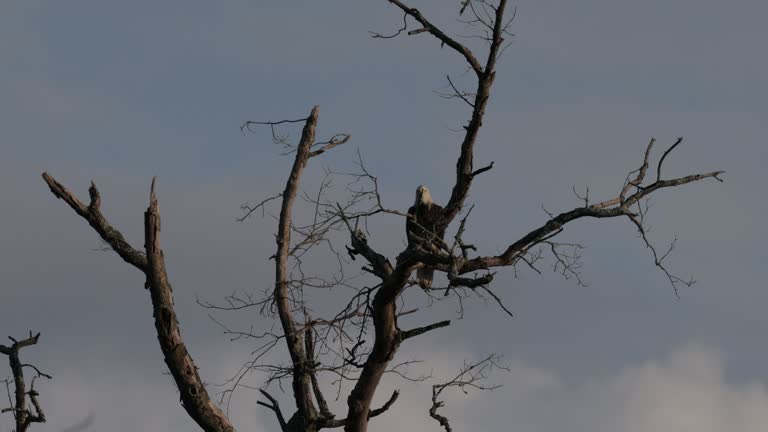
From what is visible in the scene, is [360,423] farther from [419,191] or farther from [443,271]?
[419,191]

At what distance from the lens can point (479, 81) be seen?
10180 millimetres

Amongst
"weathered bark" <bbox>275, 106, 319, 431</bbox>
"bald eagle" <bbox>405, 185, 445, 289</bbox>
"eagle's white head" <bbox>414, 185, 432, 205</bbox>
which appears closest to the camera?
"bald eagle" <bbox>405, 185, 445, 289</bbox>

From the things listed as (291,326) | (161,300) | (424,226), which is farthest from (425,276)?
(161,300)

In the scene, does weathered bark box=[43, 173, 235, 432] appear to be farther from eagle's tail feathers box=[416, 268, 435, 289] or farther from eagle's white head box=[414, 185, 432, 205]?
eagle's white head box=[414, 185, 432, 205]

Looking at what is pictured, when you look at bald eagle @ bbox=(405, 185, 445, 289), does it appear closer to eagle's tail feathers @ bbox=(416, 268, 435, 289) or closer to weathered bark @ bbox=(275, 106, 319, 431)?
eagle's tail feathers @ bbox=(416, 268, 435, 289)

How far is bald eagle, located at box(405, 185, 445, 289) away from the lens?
9664 millimetres

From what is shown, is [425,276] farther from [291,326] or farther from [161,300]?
[161,300]

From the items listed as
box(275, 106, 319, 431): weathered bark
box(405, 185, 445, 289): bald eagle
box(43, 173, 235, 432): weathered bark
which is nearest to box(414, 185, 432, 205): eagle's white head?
box(405, 185, 445, 289): bald eagle

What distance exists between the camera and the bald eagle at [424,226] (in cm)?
966

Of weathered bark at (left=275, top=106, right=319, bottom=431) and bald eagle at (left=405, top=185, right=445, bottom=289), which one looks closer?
bald eagle at (left=405, top=185, right=445, bottom=289)

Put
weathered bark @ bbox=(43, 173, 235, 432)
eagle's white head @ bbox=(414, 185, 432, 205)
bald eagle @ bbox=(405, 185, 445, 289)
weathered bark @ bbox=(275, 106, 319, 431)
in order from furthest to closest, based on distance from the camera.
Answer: eagle's white head @ bbox=(414, 185, 432, 205), weathered bark @ bbox=(275, 106, 319, 431), weathered bark @ bbox=(43, 173, 235, 432), bald eagle @ bbox=(405, 185, 445, 289)

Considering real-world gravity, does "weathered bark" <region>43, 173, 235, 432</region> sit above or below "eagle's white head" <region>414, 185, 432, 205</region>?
below

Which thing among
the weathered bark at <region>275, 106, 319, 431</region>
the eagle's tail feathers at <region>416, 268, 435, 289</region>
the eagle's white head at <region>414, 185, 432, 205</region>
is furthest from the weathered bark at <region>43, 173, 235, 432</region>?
the eagle's white head at <region>414, 185, 432, 205</region>

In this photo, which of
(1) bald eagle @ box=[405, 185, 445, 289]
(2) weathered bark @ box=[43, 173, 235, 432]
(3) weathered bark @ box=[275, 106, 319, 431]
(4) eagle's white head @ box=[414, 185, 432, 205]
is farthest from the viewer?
(4) eagle's white head @ box=[414, 185, 432, 205]
